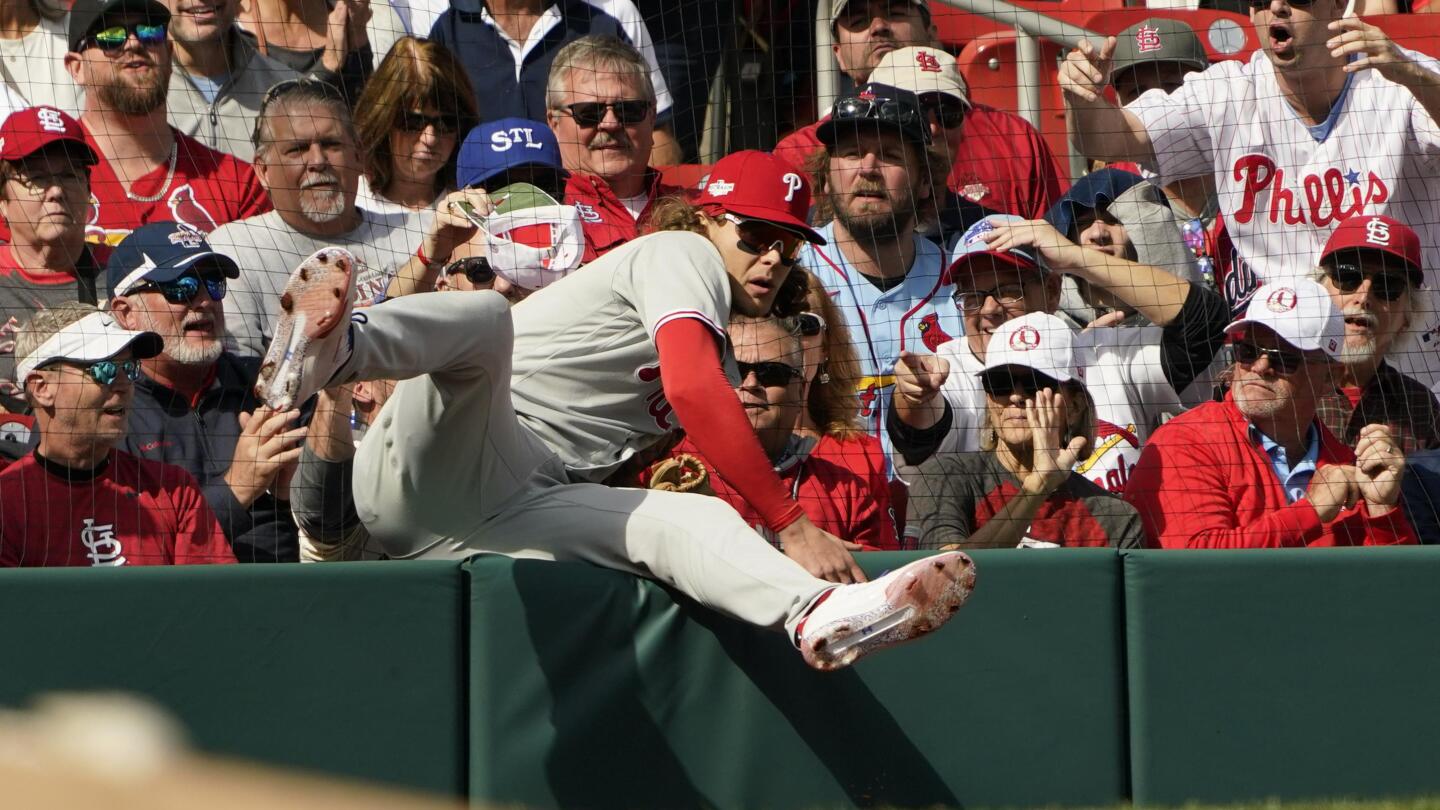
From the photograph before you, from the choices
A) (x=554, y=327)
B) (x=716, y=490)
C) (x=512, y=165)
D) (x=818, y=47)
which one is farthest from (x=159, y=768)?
(x=818, y=47)

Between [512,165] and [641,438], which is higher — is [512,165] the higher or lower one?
the higher one

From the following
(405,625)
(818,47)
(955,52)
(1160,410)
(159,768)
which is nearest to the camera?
(159,768)

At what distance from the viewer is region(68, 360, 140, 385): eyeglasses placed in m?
4.76

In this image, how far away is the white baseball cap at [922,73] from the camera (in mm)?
5949

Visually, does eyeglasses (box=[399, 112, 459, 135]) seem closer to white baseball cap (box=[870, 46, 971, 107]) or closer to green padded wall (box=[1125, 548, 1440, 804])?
white baseball cap (box=[870, 46, 971, 107])

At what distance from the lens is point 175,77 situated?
5.82 metres

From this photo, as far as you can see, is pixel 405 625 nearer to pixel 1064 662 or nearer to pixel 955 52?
pixel 1064 662

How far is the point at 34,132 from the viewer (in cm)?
527

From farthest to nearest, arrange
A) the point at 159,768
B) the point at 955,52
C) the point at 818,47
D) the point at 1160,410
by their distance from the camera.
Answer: the point at 955,52 < the point at 818,47 < the point at 1160,410 < the point at 159,768

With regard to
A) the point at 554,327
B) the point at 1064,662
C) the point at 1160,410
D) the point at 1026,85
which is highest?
the point at 1026,85

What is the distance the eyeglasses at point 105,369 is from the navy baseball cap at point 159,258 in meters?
0.34

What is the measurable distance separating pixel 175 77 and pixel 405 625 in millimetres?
2709

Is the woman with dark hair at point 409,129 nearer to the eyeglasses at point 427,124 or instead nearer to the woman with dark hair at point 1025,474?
the eyeglasses at point 427,124

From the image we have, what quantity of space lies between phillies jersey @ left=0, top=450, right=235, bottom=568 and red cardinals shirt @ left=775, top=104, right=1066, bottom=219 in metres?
2.37
